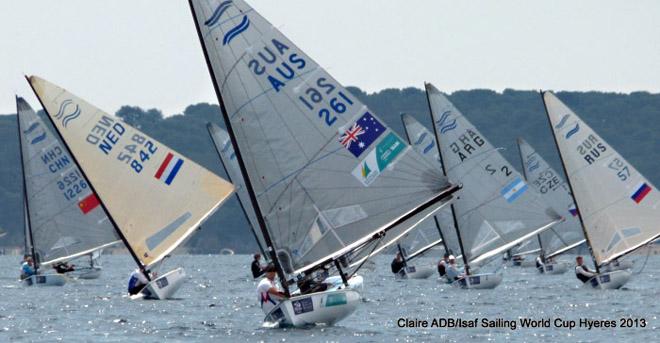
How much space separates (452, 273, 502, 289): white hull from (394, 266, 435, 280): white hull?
12827 millimetres

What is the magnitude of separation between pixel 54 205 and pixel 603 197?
21645 millimetres

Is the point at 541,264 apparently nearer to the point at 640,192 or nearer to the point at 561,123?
the point at 640,192

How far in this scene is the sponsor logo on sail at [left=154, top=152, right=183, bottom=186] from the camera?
45156 millimetres

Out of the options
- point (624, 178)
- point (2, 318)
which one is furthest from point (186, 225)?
point (624, 178)

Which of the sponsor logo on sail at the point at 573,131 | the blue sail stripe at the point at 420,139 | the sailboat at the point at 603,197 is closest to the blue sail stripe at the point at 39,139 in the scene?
the blue sail stripe at the point at 420,139

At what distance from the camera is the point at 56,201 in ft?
190

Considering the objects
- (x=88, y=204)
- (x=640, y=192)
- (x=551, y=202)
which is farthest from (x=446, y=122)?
(x=551, y=202)

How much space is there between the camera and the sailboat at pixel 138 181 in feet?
145

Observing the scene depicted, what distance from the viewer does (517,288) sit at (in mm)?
52906

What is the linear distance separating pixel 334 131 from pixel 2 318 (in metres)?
11.0

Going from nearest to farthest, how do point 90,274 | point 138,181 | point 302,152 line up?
point 302,152, point 138,181, point 90,274

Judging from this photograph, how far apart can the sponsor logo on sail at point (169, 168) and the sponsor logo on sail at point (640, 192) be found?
49.4ft

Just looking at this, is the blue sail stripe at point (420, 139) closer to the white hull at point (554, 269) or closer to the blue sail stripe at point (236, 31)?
the white hull at point (554, 269)

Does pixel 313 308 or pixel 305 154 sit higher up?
pixel 305 154
